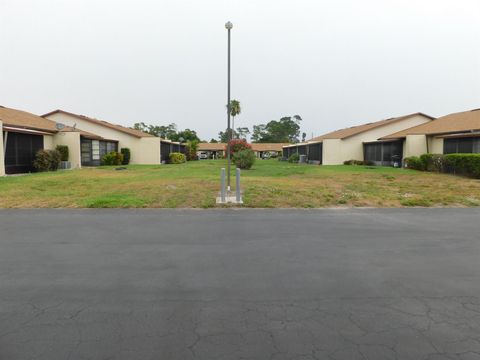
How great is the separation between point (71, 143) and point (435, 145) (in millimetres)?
29839

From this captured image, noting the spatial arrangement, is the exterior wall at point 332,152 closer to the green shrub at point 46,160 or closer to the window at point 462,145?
the window at point 462,145

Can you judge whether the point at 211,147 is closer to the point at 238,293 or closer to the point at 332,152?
the point at 332,152

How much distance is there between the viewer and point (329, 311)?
3400 millimetres

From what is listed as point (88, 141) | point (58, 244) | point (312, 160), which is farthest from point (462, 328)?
point (312, 160)

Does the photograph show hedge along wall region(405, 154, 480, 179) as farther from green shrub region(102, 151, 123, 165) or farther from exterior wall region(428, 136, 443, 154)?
green shrub region(102, 151, 123, 165)

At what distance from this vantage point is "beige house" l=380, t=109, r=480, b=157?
2245 cm

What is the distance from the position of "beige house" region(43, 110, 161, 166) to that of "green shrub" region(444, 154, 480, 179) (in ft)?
88.8

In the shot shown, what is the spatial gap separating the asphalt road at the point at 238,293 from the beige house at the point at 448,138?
1925 centimetres

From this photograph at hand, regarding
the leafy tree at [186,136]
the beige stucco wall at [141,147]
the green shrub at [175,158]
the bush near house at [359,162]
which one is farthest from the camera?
the leafy tree at [186,136]

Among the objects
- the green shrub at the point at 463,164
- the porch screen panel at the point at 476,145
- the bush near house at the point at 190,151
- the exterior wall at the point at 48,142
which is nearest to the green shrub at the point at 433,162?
the green shrub at the point at 463,164

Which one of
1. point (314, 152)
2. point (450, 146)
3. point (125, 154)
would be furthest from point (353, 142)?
point (125, 154)

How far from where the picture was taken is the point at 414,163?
79.0 ft

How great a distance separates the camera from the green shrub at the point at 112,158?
30845mm

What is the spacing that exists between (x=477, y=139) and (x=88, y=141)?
103ft
